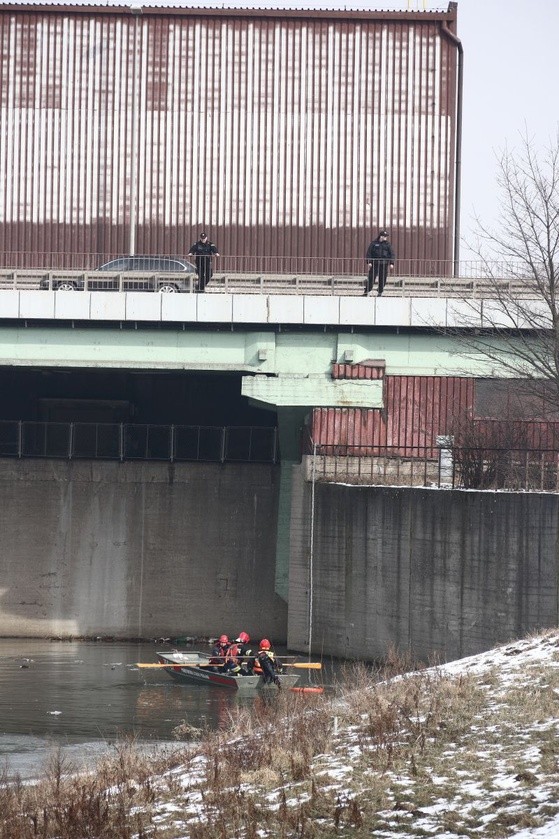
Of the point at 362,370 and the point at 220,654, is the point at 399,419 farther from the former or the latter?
the point at 220,654

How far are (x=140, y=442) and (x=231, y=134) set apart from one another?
11299mm

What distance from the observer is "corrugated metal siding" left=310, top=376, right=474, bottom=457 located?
39625mm

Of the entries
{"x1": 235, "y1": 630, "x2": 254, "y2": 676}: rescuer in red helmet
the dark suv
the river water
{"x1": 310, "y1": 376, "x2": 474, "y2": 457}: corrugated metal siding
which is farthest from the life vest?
the dark suv

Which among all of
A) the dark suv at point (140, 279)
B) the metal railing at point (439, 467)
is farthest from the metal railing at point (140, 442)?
the metal railing at point (439, 467)

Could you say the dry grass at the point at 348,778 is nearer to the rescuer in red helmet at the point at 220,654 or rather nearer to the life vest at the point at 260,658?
the life vest at the point at 260,658

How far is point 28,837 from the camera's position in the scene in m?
15.8

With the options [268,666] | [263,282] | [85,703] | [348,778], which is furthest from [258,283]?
[348,778]

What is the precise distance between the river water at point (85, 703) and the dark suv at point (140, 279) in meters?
10.8

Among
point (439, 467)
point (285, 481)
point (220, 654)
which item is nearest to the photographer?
point (439, 467)

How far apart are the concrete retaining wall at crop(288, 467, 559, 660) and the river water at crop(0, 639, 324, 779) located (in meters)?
4.52

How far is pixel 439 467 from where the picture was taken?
119 ft

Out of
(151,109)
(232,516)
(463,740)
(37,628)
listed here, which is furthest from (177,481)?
(463,740)

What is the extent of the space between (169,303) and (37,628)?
14.0m

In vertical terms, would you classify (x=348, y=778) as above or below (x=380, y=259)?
below
